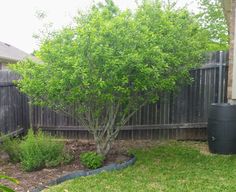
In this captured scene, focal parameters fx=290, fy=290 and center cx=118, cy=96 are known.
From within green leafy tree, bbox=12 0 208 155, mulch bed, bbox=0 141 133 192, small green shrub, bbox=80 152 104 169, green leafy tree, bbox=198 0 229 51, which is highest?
green leafy tree, bbox=198 0 229 51

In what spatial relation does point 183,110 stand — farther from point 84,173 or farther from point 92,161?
point 84,173

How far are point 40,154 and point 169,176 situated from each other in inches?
80.4

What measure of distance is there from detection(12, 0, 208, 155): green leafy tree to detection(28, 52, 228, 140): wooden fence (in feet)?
3.62

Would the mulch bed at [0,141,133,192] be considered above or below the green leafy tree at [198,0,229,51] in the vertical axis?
below

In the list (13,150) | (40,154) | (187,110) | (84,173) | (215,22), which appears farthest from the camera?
(215,22)

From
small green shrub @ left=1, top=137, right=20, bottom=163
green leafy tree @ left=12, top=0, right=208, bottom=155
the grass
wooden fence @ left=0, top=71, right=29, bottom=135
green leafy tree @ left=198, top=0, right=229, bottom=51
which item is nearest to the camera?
the grass

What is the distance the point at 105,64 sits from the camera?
4133 millimetres

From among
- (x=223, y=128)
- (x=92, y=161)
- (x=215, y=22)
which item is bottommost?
(x=92, y=161)

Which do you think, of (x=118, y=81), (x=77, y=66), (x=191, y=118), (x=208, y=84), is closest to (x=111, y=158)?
(x=118, y=81)

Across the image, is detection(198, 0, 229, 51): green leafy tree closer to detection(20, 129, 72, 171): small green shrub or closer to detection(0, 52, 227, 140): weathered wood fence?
detection(0, 52, 227, 140): weathered wood fence

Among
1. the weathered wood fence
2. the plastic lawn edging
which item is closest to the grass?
the plastic lawn edging

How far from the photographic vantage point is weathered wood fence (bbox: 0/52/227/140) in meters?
6.04

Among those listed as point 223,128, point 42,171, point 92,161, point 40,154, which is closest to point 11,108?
point 40,154

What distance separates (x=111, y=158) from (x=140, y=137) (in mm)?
1747
